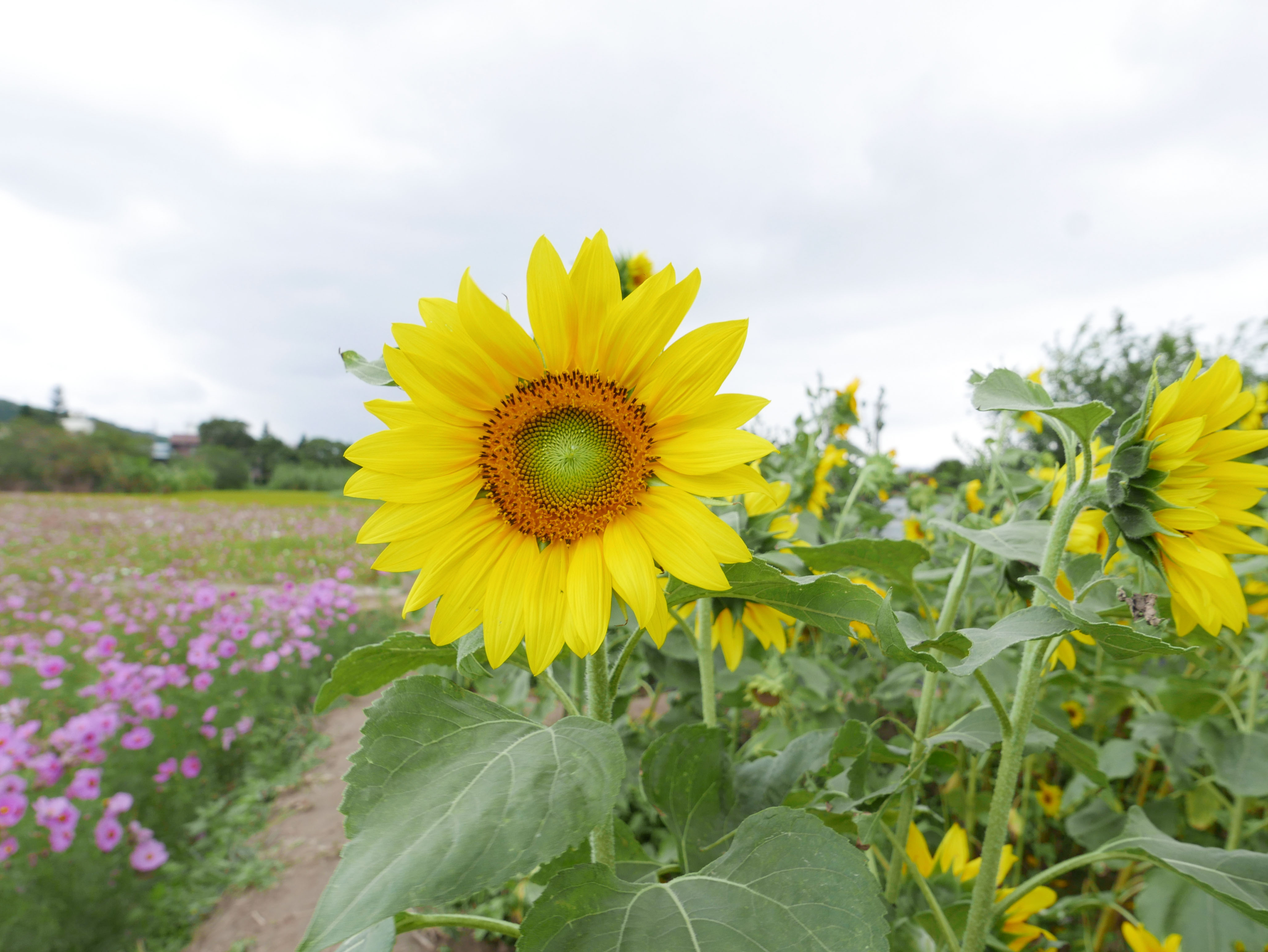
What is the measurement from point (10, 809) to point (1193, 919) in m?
2.89

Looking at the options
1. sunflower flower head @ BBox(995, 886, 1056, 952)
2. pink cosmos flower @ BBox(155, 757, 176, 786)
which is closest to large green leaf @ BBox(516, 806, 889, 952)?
sunflower flower head @ BBox(995, 886, 1056, 952)

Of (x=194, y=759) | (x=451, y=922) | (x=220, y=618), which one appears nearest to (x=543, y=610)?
(x=451, y=922)

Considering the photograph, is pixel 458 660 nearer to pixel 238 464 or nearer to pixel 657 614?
pixel 657 614

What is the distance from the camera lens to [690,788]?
825mm

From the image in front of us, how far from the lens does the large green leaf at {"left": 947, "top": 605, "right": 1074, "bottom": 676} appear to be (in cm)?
57

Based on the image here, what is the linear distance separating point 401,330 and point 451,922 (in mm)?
603

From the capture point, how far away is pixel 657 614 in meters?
0.66

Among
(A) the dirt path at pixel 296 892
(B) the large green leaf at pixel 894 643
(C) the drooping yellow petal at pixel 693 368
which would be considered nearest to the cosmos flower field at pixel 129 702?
(A) the dirt path at pixel 296 892

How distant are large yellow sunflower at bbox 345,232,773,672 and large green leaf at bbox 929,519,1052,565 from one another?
1.09ft

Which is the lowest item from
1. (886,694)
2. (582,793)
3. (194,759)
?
(194,759)

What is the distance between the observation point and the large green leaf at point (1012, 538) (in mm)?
783

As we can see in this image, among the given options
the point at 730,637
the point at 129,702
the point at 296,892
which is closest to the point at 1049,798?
the point at 730,637

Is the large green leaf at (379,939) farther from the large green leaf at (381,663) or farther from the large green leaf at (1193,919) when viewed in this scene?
the large green leaf at (1193,919)

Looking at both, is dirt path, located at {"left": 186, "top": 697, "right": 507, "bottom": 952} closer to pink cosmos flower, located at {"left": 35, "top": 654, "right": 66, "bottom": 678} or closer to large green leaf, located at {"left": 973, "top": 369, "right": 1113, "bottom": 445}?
pink cosmos flower, located at {"left": 35, "top": 654, "right": 66, "bottom": 678}
